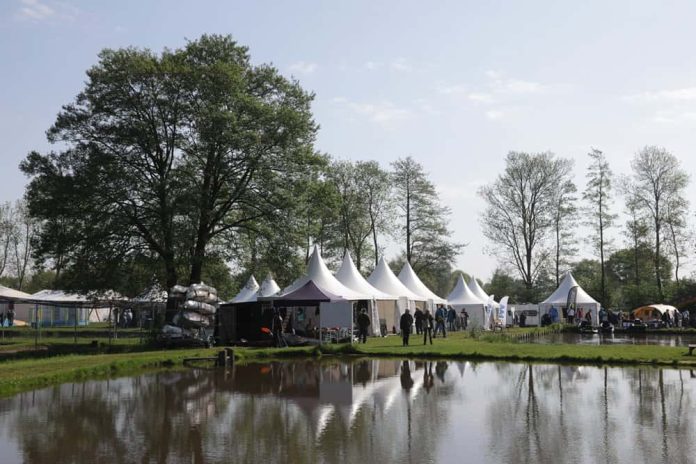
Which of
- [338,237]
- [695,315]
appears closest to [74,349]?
[338,237]

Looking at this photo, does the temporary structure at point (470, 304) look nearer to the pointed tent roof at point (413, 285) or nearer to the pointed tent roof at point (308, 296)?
the pointed tent roof at point (413, 285)

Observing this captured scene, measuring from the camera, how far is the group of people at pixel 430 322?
25.6 meters

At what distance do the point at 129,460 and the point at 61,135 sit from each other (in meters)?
23.4

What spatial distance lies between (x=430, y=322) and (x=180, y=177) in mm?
12592

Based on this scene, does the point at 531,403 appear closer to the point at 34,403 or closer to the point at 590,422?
the point at 590,422

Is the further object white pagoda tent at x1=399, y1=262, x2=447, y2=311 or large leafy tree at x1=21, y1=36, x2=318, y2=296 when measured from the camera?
white pagoda tent at x1=399, y1=262, x2=447, y2=311

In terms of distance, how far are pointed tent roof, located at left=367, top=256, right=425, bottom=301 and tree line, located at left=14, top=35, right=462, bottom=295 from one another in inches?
234

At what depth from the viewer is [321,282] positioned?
→ 96.3 ft

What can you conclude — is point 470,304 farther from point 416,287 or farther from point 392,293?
point 392,293

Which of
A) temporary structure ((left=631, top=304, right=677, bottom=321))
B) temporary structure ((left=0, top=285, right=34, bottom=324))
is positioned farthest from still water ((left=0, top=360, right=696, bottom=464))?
temporary structure ((left=631, top=304, right=677, bottom=321))

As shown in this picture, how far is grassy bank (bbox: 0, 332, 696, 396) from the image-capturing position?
16.4 meters

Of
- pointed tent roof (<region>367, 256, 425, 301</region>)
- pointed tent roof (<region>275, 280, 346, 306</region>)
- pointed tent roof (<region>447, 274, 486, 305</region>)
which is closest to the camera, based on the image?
pointed tent roof (<region>275, 280, 346, 306</region>)

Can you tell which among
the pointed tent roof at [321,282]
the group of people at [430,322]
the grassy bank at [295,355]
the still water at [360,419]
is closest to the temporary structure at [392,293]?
the group of people at [430,322]

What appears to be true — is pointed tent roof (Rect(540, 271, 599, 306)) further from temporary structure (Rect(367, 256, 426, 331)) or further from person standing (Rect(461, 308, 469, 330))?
temporary structure (Rect(367, 256, 426, 331))
